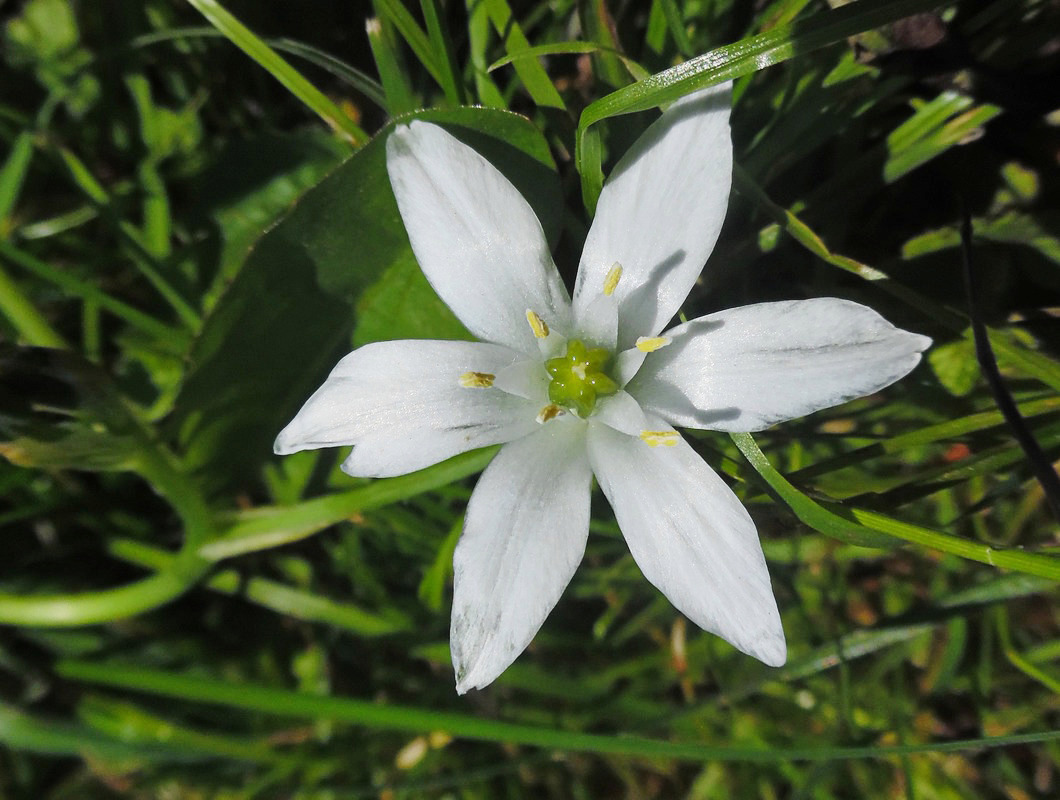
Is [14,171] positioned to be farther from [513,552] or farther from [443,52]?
[513,552]

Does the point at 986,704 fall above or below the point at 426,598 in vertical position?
below

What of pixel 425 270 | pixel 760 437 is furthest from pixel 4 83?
pixel 760 437

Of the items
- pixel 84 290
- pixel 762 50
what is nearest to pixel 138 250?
pixel 84 290

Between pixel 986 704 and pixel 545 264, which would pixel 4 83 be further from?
pixel 986 704

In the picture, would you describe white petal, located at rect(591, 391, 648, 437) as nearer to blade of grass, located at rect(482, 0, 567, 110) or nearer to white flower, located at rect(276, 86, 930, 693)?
white flower, located at rect(276, 86, 930, 693)

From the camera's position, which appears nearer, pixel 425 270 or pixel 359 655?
pixel 425 270
